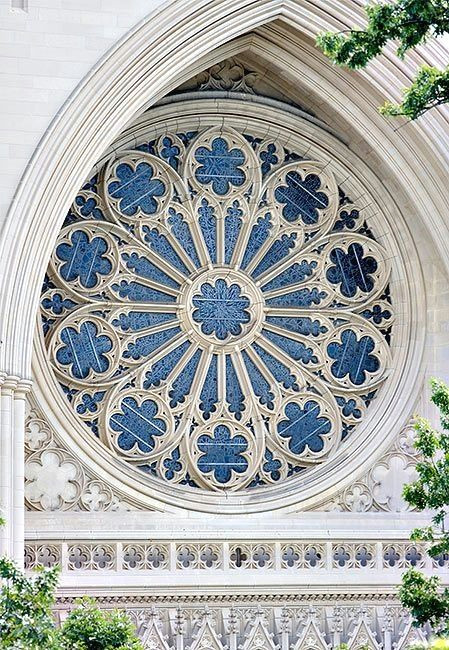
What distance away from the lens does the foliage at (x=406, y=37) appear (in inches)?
539

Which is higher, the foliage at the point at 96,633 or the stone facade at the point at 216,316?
the stone facade at the point at 216,316

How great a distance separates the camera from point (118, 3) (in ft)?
→ 59.9

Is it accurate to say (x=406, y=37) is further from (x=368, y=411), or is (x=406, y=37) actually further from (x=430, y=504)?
(x=368, y=411)

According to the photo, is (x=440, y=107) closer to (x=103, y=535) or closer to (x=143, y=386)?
(x=143, y=386)

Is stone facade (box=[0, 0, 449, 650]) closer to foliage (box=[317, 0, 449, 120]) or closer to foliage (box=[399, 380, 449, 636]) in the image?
foliage (box=[399, 380, 449, 636])

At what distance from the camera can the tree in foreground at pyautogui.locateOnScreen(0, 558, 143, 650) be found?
1372 centimetres

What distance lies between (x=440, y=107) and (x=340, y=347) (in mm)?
2507

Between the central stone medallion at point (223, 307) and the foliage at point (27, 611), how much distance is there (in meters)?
5.56

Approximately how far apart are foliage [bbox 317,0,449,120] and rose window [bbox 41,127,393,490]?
573 cm

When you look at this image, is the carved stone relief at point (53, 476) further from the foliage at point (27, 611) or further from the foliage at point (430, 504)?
the foliage at point (27, 611)

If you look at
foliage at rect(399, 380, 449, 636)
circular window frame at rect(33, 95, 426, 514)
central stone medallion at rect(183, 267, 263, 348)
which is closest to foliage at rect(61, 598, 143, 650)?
foliage at rect(399, 380, 449, 636)

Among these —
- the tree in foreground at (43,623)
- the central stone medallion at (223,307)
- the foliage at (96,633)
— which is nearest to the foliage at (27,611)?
the tree in foreground at (43,623)

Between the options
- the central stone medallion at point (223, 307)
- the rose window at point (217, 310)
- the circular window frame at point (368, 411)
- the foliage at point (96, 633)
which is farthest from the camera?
the central stone medallion at point (223, 307)

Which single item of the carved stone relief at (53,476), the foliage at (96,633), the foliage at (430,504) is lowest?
the foliage at (96,633)
